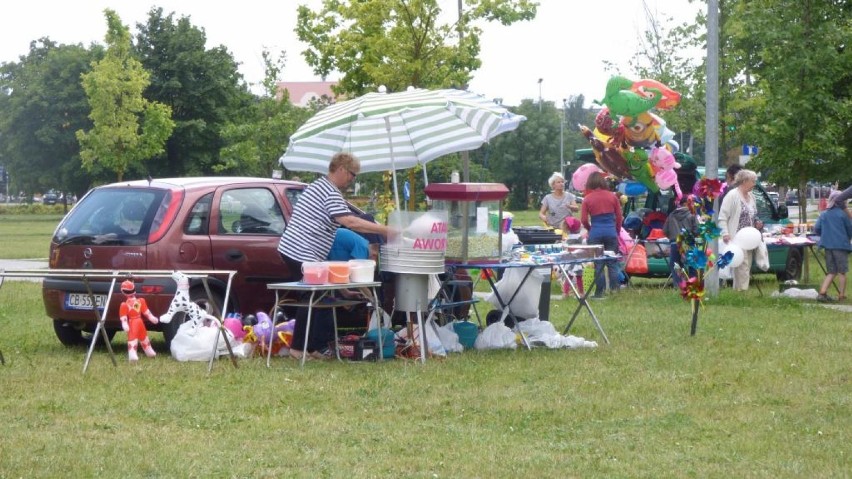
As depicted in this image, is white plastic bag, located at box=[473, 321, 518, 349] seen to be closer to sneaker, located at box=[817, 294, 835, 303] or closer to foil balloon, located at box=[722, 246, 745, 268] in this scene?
foil balloon, located at box=[722, 246, 745, 268]

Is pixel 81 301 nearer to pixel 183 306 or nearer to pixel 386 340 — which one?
pixel 183 306

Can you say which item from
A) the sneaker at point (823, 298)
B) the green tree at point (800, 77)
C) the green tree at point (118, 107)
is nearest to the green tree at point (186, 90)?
the green tree at point (118, 107)

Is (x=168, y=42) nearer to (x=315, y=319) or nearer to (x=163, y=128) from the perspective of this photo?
(x=163, y=128)

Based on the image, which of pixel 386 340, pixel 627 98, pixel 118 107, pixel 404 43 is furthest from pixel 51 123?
pixel 386 340

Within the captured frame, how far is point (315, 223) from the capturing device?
404 inches

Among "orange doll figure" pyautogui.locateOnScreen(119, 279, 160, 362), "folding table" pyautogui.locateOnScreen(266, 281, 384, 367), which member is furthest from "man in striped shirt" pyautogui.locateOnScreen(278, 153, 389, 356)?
"orange doll figure" pyautogui.locateOnScreen(119, 279, 160, 362)

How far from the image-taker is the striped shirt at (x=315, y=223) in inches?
402

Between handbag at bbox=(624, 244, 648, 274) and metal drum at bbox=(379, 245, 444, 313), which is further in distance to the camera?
handbag at bbox=(624, 244, 648, 274)

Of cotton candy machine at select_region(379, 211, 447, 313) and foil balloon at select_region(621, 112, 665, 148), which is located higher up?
foil balloon at select_region(621, 112, 665, 148)

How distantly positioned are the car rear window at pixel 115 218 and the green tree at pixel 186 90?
179ft

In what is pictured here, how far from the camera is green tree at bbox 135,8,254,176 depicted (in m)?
65.4

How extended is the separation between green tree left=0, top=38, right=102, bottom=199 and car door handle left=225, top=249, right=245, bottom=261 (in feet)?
202

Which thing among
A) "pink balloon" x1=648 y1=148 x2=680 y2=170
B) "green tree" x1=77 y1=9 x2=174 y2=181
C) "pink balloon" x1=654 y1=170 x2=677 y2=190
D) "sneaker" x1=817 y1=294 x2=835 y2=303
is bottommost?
"sneaker" x1=817 y1=294 x2=835 y2=303

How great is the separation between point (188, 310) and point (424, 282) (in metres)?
1.91
